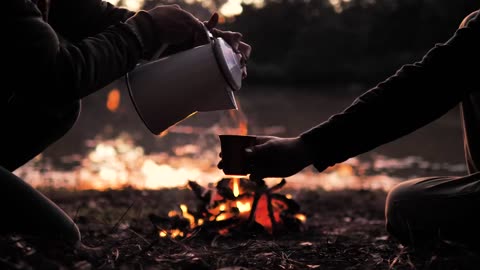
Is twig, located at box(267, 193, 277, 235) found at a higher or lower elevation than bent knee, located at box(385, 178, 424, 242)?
lower

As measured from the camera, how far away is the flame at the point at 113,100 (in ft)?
55.9

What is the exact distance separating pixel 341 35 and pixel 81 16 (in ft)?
95.2

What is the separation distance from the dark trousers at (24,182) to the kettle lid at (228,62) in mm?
602

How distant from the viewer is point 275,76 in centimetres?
3014

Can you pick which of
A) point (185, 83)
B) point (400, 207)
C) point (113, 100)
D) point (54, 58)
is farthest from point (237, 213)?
point (113, 100)

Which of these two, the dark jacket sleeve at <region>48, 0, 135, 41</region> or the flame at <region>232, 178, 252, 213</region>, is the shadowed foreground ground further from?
the dark jacket sleeve at <region>48, 0, 135, 41</region>

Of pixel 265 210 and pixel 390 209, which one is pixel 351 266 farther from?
pixel 265 210

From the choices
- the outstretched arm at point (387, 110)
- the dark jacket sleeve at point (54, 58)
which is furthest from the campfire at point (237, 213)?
the dark jacket sleeve at point (54, 58)

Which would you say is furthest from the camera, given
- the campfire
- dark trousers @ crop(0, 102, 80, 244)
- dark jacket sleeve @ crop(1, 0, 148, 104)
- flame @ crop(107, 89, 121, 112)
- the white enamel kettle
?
flame @ crop(107, 89, 121, 112)

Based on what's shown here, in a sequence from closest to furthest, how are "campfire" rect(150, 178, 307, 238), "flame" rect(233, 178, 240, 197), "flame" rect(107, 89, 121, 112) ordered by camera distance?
1. "campfire" rect(150, 178, 307, 238)
2. "flame" rect(233, 178, 240, 197)
3. "flame" rect(107, 89, 121, 112)

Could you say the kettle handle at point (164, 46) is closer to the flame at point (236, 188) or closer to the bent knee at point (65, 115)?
the bent knee at point (65, 115)

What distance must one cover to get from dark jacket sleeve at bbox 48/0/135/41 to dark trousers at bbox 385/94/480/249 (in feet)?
4.35

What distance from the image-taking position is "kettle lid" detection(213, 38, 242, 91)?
6.47ft

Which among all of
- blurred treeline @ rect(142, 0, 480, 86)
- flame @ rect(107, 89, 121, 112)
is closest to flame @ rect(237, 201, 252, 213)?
flame @ rect(107, 89, 121, 112)
